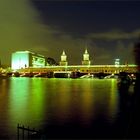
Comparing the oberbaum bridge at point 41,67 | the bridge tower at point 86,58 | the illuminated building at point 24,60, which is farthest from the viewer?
the bridge tower at point 86,58

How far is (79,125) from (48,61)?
424ft

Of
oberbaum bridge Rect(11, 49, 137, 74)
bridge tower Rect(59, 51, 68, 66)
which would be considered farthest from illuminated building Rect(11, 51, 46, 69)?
bridge tower Rect(59, 51, 68, 66)

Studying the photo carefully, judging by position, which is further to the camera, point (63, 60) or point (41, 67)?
point (63, 60)

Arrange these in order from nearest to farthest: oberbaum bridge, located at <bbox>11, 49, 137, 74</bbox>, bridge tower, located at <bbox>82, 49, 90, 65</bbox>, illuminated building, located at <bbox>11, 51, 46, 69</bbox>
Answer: oberbaum bridge, located at <bbox>11, 49, 137, 74</bbox>
illuminated building, located at <bbox>11, 51, 46, 69</bbox>
bridge tower, located at <bbox>82, 49, 90, 65</bbox>

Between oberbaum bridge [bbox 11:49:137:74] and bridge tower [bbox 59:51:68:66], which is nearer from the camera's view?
oberbaum bridge [bbox 11:49:137:74]

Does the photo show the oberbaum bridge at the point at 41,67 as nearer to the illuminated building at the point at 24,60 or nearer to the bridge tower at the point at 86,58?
the illuminated building at the point at 24,60

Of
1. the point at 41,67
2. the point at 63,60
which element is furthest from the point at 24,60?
the point at 63,60

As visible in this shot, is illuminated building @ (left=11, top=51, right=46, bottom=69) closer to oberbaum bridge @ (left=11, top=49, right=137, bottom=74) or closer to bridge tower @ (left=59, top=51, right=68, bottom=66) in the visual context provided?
oberbaum bridge @ (left=11, top=49, right=137, bottom=74)

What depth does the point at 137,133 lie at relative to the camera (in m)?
2.33

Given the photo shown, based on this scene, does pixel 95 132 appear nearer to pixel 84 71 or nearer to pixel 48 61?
pixel 84 71

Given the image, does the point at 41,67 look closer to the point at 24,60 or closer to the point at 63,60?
the point at 24,60

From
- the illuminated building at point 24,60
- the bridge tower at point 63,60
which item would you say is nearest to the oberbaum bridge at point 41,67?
the illuminated building at point 24,60

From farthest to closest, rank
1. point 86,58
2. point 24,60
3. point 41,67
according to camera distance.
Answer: point 86,58
point 24,60
point 41,67

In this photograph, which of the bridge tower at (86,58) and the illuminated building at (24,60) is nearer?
the illuminated building at (24,60)
